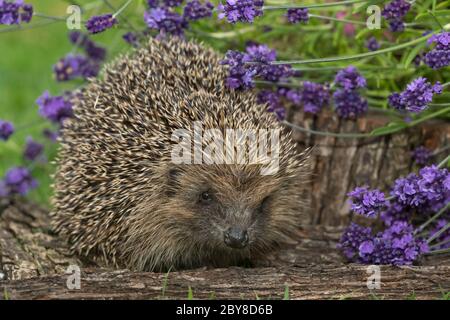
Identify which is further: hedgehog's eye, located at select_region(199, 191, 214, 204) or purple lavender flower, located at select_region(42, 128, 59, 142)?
purple lavender flower, located at select_region(42, 128, 59, 142)

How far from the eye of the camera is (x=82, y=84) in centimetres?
675

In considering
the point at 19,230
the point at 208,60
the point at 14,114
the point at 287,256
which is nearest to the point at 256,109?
the point at 208,60

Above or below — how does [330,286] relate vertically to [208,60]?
below

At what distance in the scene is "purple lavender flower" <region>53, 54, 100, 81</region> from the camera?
6.54 m

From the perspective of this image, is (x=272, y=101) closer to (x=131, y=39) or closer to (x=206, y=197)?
(x=206, y=197)

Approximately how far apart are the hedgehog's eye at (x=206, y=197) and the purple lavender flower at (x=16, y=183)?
2408 millimetres

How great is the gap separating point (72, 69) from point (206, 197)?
7.13ft

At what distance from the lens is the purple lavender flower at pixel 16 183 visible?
682cm

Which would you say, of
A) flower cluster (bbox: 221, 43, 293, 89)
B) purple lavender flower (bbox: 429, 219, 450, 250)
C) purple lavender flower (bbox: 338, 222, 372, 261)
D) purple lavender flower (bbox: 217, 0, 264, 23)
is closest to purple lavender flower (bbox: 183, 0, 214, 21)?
flower cluster (bbox: 221, 43, 293, 89)

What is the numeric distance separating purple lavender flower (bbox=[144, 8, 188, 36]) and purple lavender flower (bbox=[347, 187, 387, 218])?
1.93 meters

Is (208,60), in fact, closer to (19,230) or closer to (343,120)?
(343,120)

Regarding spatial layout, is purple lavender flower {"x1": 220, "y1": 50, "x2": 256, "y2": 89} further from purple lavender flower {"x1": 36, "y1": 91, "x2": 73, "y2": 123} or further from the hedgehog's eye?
purple lavender flower {"x1": 36, "y1": 91, "x2": 73, "y2": 123}
